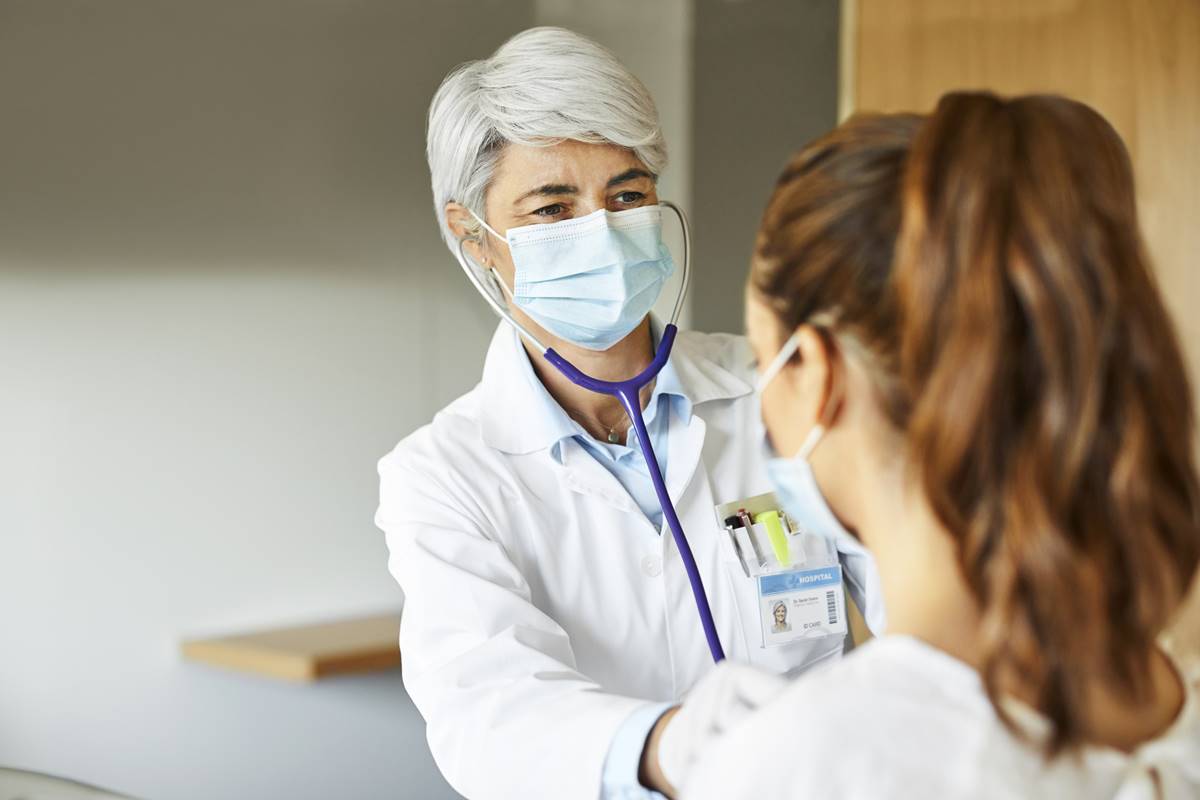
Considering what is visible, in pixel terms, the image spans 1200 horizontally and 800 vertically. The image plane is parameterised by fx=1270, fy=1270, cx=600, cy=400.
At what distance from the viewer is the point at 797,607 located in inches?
57.8

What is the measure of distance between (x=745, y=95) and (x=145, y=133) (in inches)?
63.3

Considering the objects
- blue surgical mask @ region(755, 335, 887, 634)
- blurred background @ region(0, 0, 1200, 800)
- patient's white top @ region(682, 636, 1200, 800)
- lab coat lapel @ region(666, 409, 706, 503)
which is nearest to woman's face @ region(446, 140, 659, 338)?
lab coat lapel @ region(666, 409, 706, 503)

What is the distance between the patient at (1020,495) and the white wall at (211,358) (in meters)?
2.10

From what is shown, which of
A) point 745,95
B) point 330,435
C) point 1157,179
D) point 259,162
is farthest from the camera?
point 745,95

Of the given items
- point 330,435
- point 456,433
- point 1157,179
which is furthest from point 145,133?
point 1157,179

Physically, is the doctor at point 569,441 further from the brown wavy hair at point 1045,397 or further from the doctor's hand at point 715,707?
the brown wavy hair at point 1045,397

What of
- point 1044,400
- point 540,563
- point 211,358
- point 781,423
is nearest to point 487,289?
point 540,563

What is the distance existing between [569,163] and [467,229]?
0.60ft

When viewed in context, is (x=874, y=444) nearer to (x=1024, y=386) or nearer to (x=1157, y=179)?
(x=1024, y=386)

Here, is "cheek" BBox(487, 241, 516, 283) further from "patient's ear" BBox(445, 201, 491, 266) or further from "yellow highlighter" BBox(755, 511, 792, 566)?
"yellow highlighter" BBox(755, 511, 792, 566)

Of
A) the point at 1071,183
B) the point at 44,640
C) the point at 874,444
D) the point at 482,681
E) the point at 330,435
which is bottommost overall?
the point at 44,640

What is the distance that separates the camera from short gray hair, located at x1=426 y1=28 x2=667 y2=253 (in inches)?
57.9

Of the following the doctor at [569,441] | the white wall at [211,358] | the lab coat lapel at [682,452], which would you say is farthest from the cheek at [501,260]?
the white wall at [211,358]

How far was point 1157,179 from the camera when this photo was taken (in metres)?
2.32
